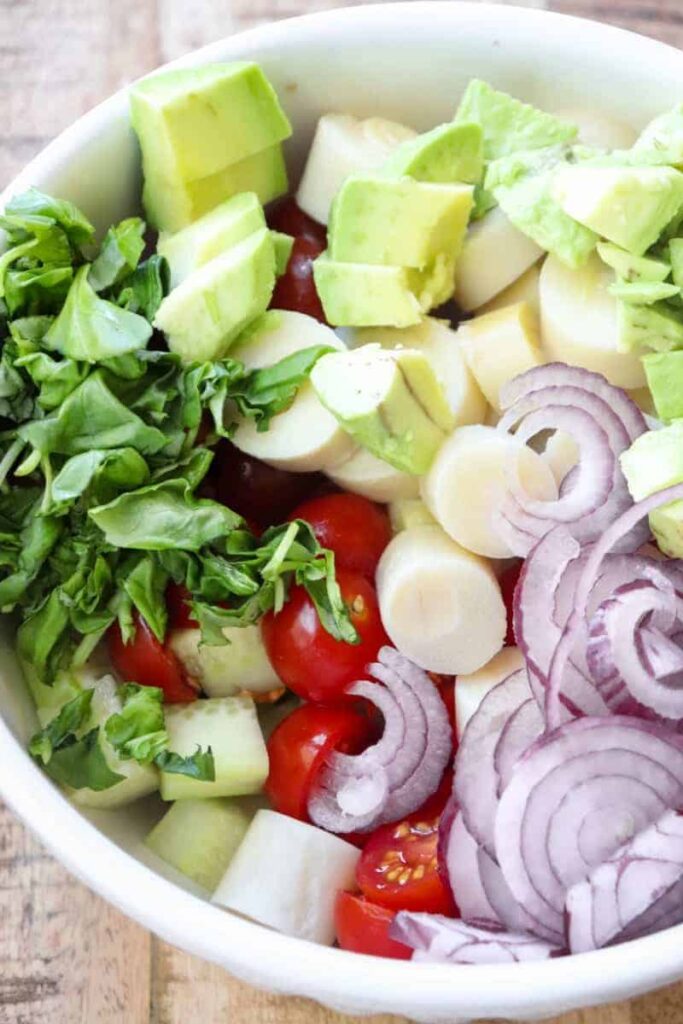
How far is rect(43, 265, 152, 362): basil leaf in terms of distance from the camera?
1441 millimetres

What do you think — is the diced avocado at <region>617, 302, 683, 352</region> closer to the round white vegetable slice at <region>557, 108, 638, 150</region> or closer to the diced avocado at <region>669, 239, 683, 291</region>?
the diced avocado at <region>669, 239, 683, 291</region>

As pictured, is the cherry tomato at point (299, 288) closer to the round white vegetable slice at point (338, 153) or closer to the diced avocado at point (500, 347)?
the round white vegetable slice at point (338, 153)

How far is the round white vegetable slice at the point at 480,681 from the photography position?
146 centimetres

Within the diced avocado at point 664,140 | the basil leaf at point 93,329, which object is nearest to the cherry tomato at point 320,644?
the basil leaf at point 93,329

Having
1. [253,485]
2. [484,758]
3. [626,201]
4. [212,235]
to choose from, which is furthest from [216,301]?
[484,758]

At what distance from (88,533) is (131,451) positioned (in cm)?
10

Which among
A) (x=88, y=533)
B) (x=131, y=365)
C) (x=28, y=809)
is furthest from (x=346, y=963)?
(x=131, y=365)

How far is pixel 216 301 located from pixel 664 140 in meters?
0.52

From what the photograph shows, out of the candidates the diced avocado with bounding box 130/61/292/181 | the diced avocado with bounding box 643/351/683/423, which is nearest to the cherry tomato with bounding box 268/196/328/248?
the diced avocado with bounding box 130/61/292/181

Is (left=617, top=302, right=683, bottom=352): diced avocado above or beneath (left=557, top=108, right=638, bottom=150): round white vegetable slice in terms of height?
beneath

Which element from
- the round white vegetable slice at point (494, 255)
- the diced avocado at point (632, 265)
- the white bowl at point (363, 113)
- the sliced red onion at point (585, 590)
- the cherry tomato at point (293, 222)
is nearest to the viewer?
the white bowl at point (363, 113)

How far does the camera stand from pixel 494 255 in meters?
1.56

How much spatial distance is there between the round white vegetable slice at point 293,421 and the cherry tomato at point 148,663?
233 mm

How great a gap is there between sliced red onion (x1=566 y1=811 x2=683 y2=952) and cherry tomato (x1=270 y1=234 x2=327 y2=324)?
0.71m
